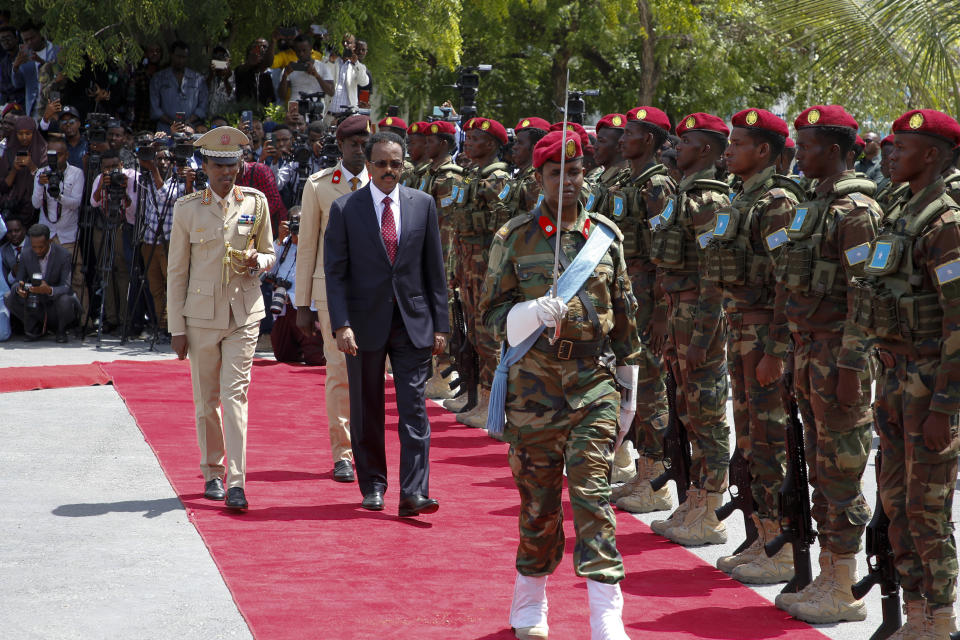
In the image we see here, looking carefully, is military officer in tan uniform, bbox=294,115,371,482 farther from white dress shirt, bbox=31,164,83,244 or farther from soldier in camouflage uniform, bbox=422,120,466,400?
white dress shirt, bbox=31,164,83,244

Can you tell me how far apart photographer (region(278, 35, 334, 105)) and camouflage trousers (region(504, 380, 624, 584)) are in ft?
40.8

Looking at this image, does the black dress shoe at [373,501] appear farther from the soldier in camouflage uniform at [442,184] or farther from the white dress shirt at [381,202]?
the soldier in camouflage uniform at [442,184]

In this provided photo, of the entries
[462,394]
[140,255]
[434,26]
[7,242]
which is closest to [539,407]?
[462,394]

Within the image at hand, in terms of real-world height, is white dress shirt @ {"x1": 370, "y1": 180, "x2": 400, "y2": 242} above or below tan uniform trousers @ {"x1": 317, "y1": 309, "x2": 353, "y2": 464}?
above

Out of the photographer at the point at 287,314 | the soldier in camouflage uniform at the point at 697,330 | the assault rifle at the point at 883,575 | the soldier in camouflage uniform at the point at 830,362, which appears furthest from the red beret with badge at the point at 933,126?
the photographer at the point at 287,314

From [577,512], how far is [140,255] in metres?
9.60

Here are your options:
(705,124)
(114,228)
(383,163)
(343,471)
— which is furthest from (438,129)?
(705,124)

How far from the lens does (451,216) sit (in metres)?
10.8

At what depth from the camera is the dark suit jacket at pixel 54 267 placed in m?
13.5

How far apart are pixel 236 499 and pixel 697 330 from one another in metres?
2.74

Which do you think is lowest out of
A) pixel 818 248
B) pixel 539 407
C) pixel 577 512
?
pixel 577 512

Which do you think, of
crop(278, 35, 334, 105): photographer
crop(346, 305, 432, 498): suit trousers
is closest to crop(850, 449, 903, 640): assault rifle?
crop(346, 305, 432, 498): suit trousers

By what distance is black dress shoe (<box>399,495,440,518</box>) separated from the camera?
7004 mm

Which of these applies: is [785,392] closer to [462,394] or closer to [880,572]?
[880,572]
